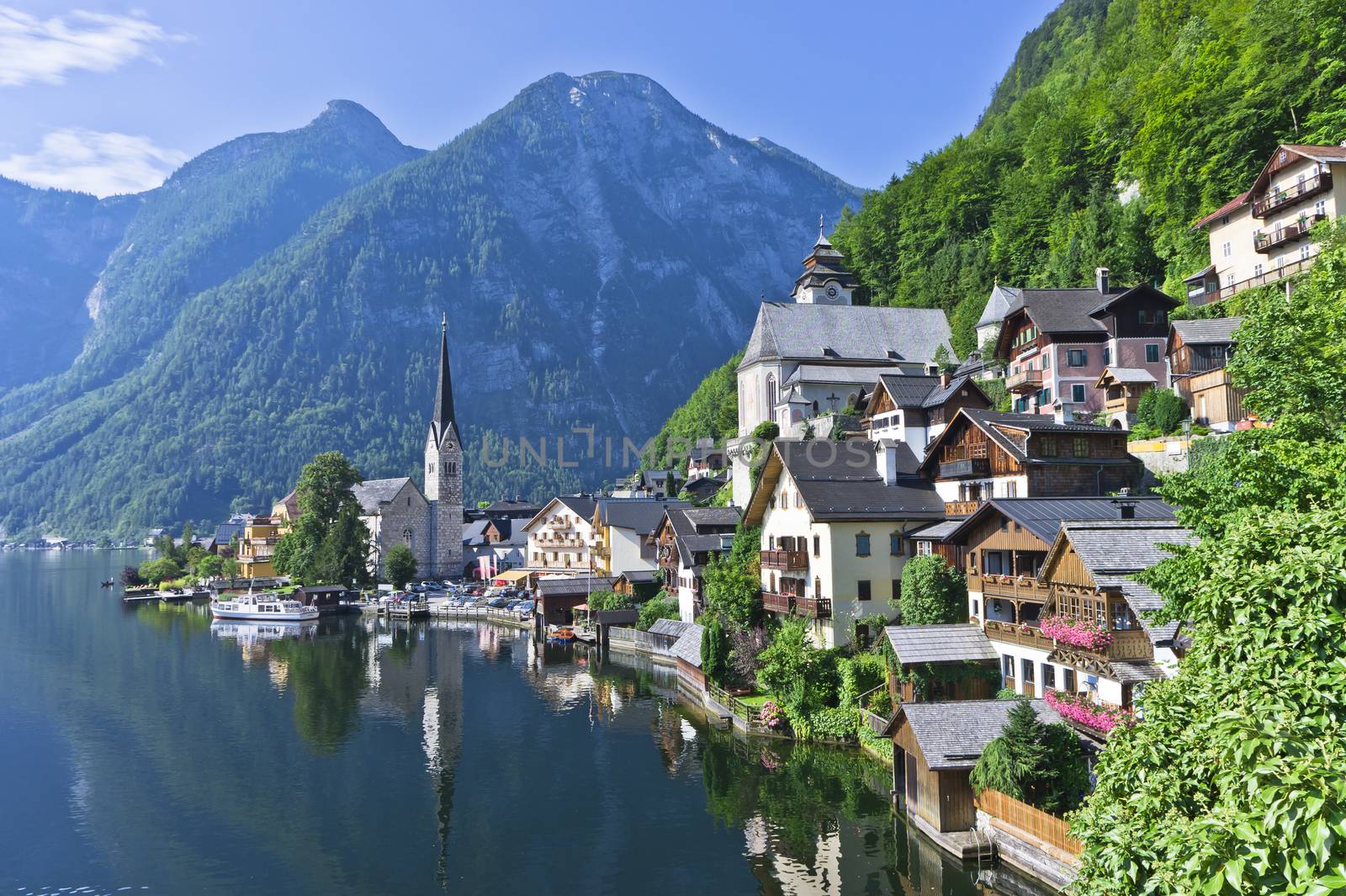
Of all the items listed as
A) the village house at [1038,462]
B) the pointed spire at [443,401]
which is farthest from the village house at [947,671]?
the pointed spire at [443,401]

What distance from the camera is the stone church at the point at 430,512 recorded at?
426 ft

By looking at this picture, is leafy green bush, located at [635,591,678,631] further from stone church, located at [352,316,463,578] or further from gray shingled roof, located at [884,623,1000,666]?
stone church, located at [352,316,463,578]

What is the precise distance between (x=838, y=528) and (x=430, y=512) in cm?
10019

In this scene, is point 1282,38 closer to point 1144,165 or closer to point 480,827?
point 1144,165

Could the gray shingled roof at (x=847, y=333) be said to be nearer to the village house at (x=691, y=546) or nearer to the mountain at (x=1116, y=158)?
the mountain at (x=1116, y=158)

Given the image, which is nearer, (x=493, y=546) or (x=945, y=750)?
(x=945, y=750)

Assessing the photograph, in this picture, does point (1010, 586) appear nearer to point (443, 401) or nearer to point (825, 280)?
point (825, 280)

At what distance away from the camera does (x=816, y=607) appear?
150 ft

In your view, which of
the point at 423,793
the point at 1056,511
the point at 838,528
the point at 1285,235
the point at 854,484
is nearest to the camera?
the point at 1056,511

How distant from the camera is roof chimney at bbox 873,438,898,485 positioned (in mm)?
50062

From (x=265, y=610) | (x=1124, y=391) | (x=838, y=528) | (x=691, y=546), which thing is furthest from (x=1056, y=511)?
(x=265, y=610)

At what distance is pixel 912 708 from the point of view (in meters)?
30.0

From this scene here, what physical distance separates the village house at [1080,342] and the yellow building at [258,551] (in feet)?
359

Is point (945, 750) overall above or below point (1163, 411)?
below
